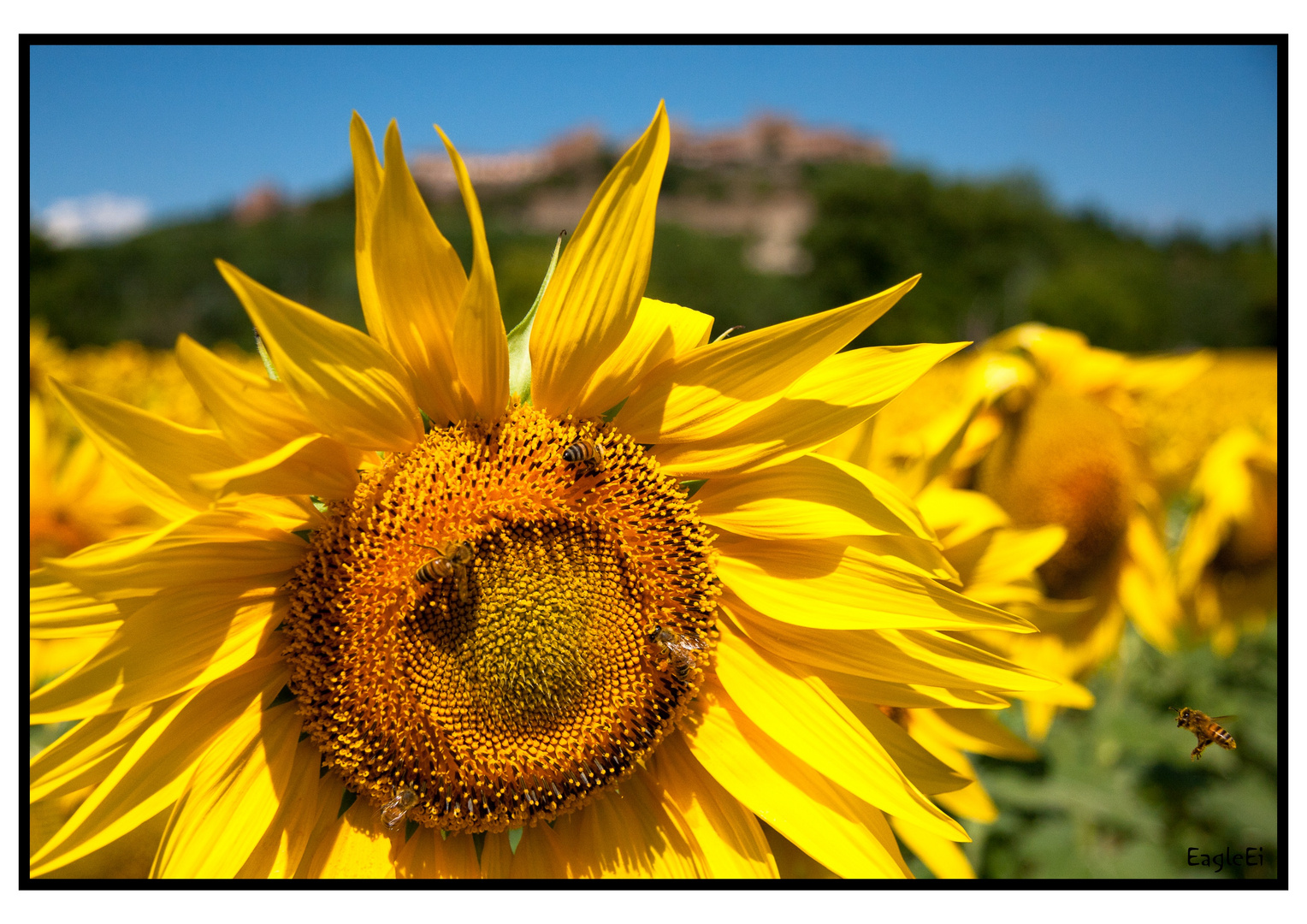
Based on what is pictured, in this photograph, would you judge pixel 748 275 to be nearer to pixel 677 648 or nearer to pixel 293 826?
pixel 677 648

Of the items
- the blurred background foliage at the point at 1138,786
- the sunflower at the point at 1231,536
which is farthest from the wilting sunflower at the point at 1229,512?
the blurred background foliage at the point at 1138,786

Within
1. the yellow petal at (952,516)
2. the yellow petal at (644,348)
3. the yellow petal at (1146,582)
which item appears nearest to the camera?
the yellow petal at (644,348)

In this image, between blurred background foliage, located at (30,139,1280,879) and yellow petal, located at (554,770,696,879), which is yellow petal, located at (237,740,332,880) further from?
blurred background foliage, located at (30,139,1280,879)

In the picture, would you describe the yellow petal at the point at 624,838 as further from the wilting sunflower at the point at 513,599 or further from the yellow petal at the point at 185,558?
the yellow petal at the point at 185,558

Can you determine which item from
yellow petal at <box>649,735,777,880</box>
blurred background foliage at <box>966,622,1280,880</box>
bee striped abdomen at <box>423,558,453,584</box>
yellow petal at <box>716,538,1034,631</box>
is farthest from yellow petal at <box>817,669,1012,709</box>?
blurred background foliage at <box>966,622,1280,880</box>

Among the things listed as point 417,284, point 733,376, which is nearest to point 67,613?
point 417,284
